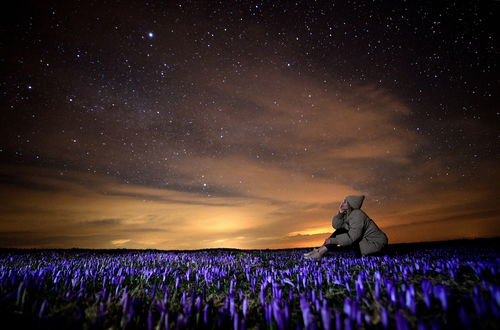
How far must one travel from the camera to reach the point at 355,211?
26.8 ft

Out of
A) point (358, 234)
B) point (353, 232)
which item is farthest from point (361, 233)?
point (353, 232)

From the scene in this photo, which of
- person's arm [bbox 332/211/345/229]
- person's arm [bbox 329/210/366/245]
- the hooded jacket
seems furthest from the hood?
person's arm [bbox 332/211/345/229]

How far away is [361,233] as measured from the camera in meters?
8.05

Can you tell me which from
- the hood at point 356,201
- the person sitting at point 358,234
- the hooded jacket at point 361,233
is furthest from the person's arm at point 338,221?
the hood at point 356,201

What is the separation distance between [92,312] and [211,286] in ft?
7.46

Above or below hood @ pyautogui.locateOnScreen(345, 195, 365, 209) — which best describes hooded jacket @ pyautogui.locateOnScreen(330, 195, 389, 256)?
below

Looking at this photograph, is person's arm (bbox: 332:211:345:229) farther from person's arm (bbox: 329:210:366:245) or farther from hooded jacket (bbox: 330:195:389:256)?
person's arm (bbox: 329:210:366:245)

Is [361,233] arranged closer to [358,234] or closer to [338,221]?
[358,234]

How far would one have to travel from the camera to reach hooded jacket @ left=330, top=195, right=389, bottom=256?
25.9 feet

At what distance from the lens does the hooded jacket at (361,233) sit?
789cm

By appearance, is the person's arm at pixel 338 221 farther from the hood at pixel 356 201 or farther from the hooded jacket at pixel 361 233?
the hood at pixel 356 201

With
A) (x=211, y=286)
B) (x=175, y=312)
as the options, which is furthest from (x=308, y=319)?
(x=211, y=286)

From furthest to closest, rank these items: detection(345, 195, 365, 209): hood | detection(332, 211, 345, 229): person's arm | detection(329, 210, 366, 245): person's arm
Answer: detection(332, 211, 345, 229): person's arm < detection(345, 195, 365, 209): hood < detection(329, 210, 366, 245): person's arm

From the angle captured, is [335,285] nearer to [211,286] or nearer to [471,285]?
[471,285]
